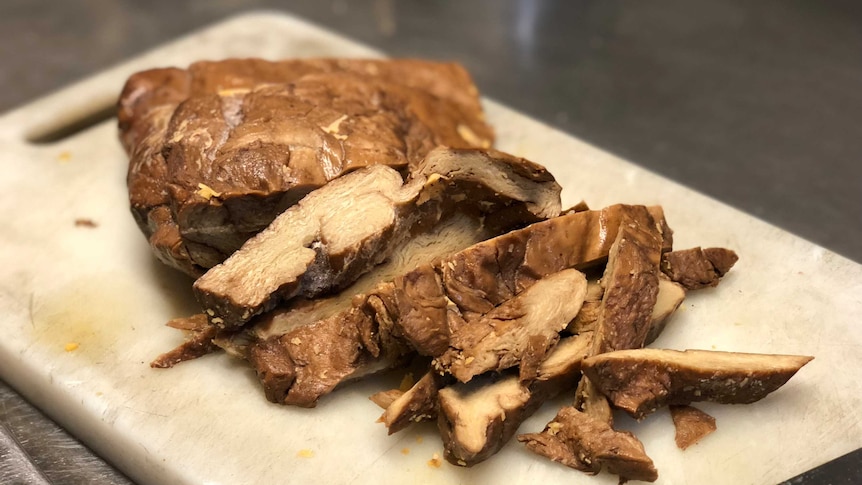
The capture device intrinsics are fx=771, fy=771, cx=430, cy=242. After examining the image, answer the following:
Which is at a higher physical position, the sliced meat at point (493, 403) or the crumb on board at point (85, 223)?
the sliced meat at point (493, 403)

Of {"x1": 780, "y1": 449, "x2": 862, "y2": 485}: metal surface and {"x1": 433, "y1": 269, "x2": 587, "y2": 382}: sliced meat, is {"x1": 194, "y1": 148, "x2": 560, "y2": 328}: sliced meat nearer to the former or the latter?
{"x1": 433, "y1": 269, "x2": 587, "y2": 382}: sliced meat

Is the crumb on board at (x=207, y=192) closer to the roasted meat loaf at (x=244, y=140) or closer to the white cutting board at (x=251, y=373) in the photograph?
the roasted meat loaf at (x=244, y=140)

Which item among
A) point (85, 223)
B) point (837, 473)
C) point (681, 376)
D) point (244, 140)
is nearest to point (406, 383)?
point (681, 376)

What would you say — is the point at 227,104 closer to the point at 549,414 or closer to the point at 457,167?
the point at 457,167

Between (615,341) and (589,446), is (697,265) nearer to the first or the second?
(615,341)

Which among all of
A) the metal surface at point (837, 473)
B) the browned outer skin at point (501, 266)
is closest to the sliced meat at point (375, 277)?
the browned outer skin at point (501, 266)

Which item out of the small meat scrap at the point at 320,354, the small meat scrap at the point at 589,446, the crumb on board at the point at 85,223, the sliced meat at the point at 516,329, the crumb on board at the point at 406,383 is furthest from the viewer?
the crumb on board at the point at 85,223
